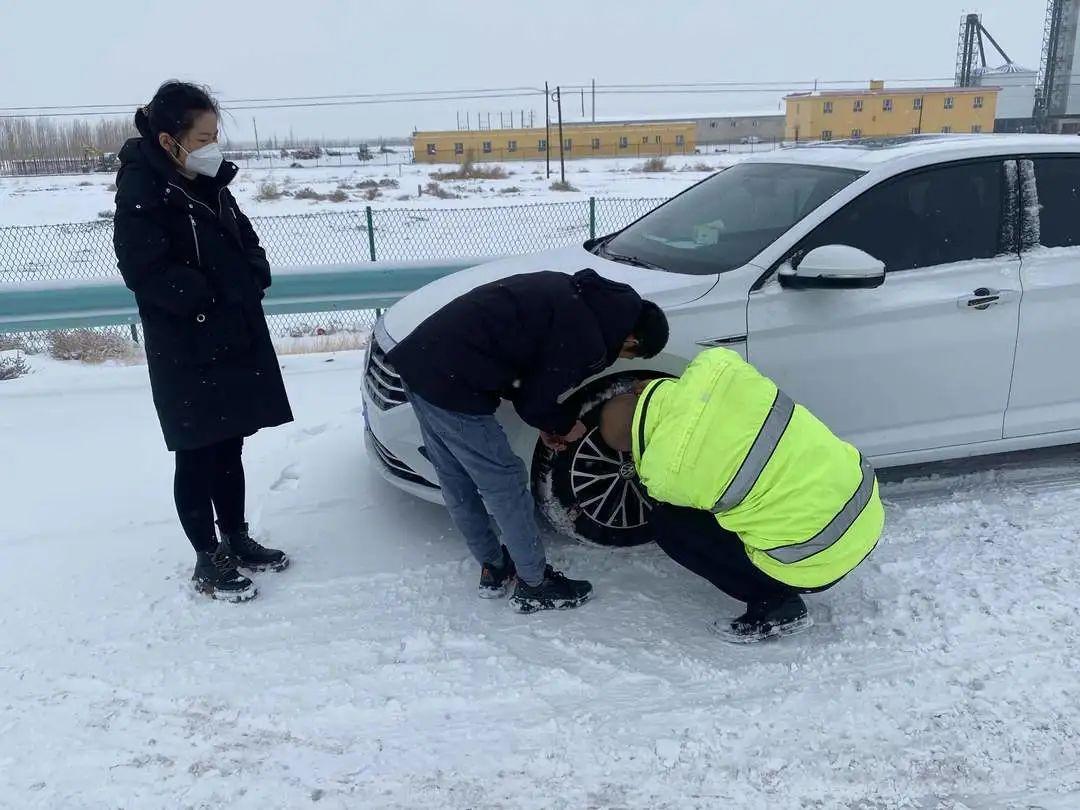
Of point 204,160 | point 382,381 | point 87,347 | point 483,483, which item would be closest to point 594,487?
point 483,483

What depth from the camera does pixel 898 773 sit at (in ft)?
7.50

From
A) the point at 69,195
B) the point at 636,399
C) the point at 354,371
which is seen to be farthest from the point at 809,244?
the point at 69,195

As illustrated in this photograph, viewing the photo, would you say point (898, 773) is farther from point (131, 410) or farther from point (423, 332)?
point (131, 410)

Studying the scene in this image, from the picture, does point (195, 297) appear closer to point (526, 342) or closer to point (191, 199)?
point (191, 199)

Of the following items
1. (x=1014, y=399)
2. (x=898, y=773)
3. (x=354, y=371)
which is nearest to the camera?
(x=898, y=773)

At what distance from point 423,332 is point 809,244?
1.68 meters

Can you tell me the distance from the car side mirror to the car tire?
0.73 meters

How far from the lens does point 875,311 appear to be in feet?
11.0

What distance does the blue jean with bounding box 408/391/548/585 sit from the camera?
278 centimetres

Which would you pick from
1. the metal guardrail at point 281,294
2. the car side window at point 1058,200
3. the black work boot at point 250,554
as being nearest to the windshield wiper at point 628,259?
the car side window at point 1058,200

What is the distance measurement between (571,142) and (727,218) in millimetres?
64272

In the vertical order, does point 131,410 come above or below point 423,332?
below

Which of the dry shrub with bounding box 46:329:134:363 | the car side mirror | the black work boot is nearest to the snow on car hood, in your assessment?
the car side mirror

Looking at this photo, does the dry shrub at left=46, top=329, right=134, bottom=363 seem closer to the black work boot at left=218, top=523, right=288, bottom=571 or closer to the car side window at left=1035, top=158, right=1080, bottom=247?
the black work boot at left=218, top=523, right=288, bottom=571
